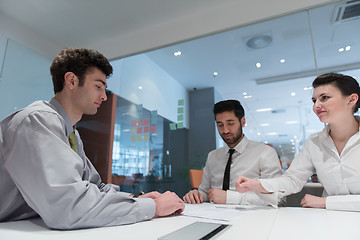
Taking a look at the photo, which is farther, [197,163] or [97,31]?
[97,31]

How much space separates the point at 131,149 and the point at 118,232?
3006 mm

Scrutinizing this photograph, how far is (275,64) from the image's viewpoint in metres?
2.86

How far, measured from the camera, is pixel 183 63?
11.2ft

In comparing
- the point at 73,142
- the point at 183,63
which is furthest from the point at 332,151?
the point at 183,63

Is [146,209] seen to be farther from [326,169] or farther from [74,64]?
[326,169]

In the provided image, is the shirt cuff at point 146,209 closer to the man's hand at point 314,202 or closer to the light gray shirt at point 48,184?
the light gray shirt at point 48,184

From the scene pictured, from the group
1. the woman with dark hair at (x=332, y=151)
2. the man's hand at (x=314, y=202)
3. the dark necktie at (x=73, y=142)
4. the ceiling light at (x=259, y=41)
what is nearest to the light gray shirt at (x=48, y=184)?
the dark necktie at (x=73, y=142)

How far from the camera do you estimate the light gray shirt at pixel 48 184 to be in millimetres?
694

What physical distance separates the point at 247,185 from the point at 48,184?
975 mm

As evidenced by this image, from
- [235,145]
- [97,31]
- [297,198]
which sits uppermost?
[97,31]

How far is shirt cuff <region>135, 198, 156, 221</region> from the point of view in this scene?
0.82m

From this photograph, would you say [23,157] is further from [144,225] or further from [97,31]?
[97,31]

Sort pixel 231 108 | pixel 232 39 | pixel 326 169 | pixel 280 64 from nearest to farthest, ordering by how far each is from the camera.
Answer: pixel 326 169 < pixel 231 108 < pixel 280 64 < pixel 232 39

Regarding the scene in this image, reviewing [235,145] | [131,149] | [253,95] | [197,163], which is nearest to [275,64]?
[253,95]
